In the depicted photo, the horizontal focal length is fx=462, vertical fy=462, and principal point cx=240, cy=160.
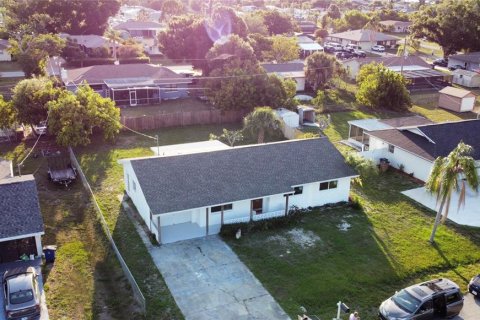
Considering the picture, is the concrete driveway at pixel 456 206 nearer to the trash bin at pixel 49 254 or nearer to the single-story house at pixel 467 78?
the trash bin at pixel 49 254

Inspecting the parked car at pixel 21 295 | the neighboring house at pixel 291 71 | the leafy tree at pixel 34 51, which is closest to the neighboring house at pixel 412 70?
the neighboring house at pixel 291 71

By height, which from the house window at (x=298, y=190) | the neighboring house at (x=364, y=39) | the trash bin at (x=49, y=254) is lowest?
A: the trash bin at (x=49, y=254)

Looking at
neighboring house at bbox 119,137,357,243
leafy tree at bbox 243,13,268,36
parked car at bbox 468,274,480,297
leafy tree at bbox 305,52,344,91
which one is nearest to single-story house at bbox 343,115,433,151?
neighboring house at bbox 119,137,357,243

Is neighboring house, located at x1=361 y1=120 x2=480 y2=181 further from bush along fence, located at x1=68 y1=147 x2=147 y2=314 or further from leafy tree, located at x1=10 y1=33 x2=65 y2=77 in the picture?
leafy tree, located at x1=10 y1=33 x2=65 y2=77

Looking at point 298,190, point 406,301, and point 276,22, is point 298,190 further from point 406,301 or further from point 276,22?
point 276,22

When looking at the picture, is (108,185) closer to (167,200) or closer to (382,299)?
(167,200)

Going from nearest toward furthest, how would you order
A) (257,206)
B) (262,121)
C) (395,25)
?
(257,206) < (262,121) < (395,25)

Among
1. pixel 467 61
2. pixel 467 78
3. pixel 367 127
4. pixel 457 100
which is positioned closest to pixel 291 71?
pixel 457 100
